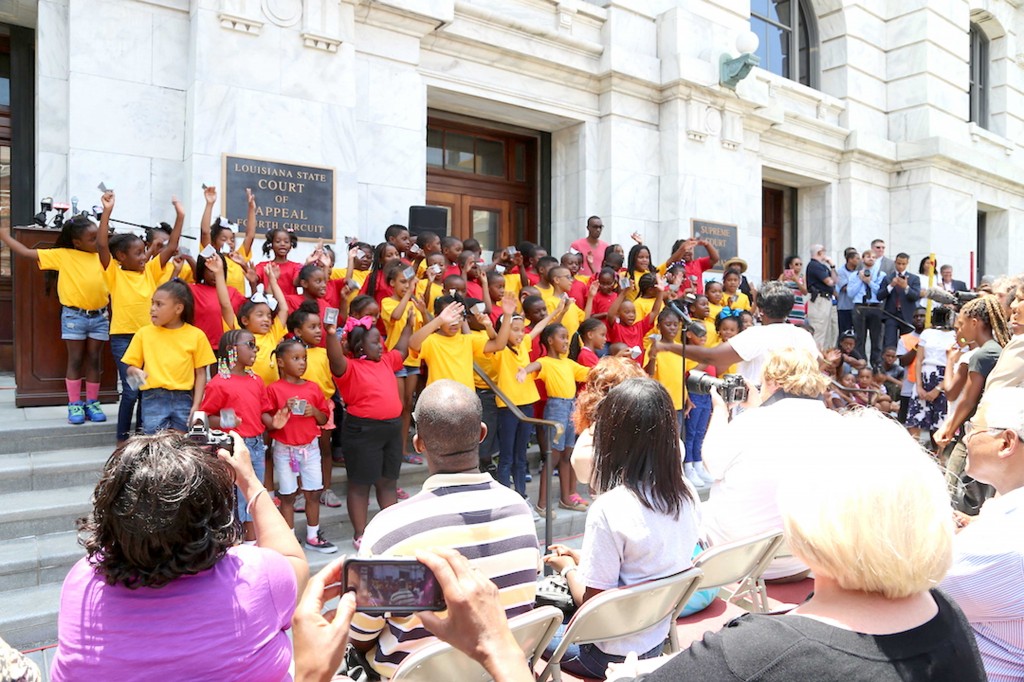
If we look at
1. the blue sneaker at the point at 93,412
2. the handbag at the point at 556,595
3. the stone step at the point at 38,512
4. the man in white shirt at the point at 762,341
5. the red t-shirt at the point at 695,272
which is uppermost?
the red t-shirt at the point at 695,272

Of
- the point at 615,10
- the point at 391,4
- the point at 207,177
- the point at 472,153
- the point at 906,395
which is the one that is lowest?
the point at 906,395

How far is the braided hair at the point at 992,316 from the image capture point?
4.91 m

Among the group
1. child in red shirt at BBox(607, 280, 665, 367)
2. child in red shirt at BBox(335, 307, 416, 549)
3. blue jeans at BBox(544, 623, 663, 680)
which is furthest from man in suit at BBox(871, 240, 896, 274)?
blue jeans at BBox(544, 623, 663, 680)

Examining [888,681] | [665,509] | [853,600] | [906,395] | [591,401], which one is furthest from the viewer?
[906,395]

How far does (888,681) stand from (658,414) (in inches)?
60.0

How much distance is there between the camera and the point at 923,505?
1274mm

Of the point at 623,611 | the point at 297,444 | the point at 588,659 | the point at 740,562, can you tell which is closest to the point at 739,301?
the point at 297,444

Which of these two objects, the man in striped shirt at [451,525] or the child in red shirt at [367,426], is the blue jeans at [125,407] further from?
the man in striped shirt at [451,525]

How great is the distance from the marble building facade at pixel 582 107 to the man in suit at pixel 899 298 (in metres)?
2.05

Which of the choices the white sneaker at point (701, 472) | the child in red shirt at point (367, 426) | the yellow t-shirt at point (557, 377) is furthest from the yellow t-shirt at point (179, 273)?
the white sneaker at point (701, 472)

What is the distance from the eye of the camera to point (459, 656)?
1920 mm

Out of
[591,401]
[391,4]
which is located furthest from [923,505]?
[391,4]

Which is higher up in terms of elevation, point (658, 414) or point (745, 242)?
point (745, 242)

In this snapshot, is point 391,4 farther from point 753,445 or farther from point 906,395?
point 906,395
